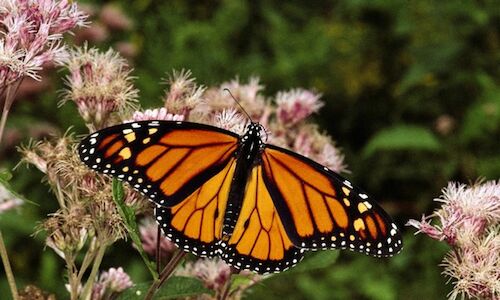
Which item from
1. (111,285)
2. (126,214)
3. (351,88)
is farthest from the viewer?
(351,88)

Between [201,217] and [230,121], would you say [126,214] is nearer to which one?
[201,217]

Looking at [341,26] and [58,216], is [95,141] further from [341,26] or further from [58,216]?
[341,26]

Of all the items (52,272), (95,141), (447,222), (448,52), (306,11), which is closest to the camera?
(95,141)

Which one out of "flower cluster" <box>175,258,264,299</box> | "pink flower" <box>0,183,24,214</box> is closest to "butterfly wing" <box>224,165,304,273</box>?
"flower cluster" <box>175,258,264,299</box>

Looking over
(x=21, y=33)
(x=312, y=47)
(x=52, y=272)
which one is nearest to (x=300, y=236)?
(x=21, y=33)

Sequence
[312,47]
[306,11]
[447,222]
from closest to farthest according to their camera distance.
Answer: [447,222], [312,47], [306,11]

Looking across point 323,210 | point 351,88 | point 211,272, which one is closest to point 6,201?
point 211,272

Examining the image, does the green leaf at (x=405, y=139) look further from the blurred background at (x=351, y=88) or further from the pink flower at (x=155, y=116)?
the pink flower at (x=155, y=116)
